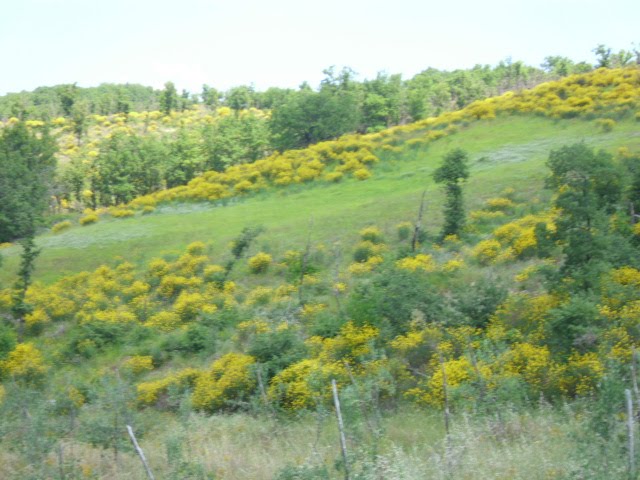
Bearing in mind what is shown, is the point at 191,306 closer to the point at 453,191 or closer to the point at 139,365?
the point at 139,365

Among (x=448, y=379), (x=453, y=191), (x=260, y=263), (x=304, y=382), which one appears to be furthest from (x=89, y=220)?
(x=448, y=379)

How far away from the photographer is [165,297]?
927 inches

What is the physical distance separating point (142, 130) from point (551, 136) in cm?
6526

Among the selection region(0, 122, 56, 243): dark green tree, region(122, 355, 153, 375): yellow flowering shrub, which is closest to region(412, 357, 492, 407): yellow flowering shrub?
region(122, 355, 153, 375): yellow flowering shrub

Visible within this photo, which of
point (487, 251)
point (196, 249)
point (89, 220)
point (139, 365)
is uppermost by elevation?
point (89, 220)

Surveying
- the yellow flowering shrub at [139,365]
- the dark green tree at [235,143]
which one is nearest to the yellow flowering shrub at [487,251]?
the yellow flowering shrub at [139,365]

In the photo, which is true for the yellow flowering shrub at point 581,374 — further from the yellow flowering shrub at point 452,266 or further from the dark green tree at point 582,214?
the yellow flowering shrub at point 452,266

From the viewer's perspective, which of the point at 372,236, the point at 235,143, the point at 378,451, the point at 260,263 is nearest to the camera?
the point at 378,451

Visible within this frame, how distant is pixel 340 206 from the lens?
102 feet

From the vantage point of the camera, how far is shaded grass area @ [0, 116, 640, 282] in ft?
89.5

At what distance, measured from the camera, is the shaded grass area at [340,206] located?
27266 millimetres

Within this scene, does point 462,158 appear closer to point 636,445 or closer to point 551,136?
point 551,136

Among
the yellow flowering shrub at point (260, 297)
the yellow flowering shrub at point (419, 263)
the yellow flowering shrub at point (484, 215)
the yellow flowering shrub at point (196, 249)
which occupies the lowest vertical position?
the yellow flowering shrub at point (260, 297)

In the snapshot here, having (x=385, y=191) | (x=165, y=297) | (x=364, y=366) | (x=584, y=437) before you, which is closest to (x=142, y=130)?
(x=385, y=191)
